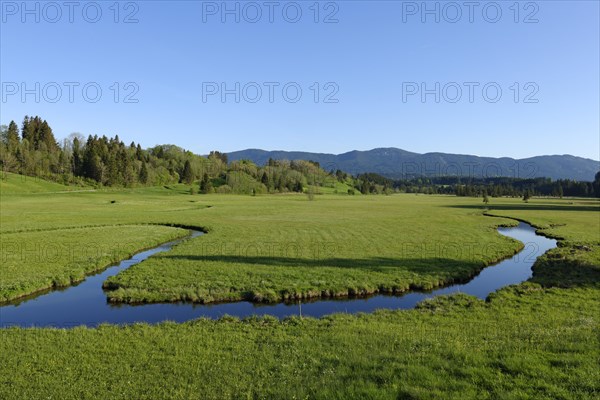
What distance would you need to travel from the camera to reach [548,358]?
38.0 feet

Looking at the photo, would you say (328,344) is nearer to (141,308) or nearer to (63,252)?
(141,308)

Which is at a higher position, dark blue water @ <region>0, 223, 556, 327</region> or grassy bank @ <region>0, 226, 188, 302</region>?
grassy bank @ <region>0, 226, 188, 302</region>

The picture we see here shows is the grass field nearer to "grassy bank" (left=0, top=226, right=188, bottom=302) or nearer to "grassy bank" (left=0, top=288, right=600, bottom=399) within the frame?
"grassy bank" (left=0, top=288, right=600, bottom=399)

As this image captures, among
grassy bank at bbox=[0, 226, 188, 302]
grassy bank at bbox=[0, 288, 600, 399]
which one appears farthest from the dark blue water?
grassy bank at bbox=[0, 288, 600, 399]

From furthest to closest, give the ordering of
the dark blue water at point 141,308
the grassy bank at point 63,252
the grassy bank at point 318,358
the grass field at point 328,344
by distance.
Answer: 1. the grassy bank at point 63,252
2. the dark blue water at point 141,308
3. the grass field at point 328,344
4. the grassy bank at point 318,358

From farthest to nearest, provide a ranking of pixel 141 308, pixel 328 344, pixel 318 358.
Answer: pixel 141 308 < pixel 328 344 < pixel 318 358

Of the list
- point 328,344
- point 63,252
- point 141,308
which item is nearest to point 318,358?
point 328,344

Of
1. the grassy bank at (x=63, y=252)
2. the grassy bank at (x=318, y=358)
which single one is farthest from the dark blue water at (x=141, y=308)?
the grassy bank at (x=318, y=358)

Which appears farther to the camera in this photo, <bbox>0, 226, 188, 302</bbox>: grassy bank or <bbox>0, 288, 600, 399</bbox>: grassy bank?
<bbox>0, 226, 188, 302</bbox>: grassy bank

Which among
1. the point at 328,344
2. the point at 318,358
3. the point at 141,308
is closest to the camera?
the point at 318,358

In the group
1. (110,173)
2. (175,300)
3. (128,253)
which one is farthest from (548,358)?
(110,173)

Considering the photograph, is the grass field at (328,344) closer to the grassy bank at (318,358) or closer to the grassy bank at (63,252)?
the grassy bank at (318,358)

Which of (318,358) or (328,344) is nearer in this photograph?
(318,358)

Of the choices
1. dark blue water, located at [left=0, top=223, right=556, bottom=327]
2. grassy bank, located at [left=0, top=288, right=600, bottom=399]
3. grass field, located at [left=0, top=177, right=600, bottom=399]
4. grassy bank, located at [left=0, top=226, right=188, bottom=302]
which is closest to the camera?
grassy bank, located at [left=0, top=288, right=600, bottom=399]
